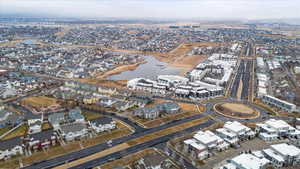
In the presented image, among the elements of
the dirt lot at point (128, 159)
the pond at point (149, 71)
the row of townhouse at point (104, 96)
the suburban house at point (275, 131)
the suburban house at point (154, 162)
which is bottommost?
the dirt lot at point (128, 159)

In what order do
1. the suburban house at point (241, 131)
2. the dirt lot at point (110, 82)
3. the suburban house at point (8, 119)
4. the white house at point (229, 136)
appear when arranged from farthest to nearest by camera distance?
the dirt lot at point (110, 82) → the suburban house at point (8, 119) → the suburban house at point (241, 131) → the white house at point (229, 136)

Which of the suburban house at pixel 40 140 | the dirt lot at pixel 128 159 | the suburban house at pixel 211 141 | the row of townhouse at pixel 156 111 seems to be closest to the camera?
the dirt lot at pixel 128 159

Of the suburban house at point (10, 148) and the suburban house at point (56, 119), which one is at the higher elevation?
the suburban house at point (56, 119)

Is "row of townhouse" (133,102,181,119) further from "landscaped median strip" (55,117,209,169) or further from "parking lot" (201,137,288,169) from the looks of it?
"parking lot" (201,137,288,169)

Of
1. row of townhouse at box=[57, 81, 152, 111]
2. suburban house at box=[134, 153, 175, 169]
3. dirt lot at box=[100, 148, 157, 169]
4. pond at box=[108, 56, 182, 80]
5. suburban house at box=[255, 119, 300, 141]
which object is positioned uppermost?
pond at box=[108, 56, 182, 80]

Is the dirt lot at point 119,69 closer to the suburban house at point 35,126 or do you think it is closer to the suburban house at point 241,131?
the suburban house at point 35,126

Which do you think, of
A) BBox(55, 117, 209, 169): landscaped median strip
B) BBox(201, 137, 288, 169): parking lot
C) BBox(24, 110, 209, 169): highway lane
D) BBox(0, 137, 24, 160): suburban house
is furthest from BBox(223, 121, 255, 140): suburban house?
BBox(0, 137, 24, 160): suburban house

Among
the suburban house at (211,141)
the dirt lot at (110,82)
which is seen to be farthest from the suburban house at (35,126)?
the dirt lot at (110,82)

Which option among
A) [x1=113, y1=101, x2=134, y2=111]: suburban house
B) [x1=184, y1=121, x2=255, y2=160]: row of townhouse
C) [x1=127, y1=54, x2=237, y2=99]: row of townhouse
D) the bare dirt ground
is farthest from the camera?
[x1=127, y1=54, x2=237, y2=99]: row of townhouse
